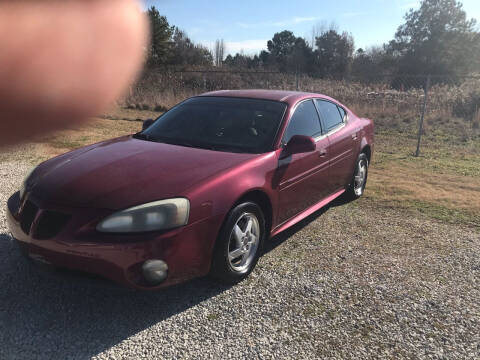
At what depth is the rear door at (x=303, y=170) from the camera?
3797mm

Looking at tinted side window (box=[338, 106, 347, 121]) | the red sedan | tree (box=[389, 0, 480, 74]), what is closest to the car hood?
the red sedan

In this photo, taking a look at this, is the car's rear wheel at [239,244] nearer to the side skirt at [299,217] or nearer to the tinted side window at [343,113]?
the side skirt at [299,217]

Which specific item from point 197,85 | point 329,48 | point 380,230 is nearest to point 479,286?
point 380,230

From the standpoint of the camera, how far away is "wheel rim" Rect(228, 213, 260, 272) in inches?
127

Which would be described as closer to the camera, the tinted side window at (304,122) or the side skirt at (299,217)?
the side skirt at (299,217)

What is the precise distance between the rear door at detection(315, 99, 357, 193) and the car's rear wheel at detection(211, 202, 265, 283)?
1487mm

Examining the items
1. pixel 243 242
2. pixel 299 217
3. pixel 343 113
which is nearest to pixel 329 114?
pixel 343 113

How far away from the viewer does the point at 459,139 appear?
1170 cm

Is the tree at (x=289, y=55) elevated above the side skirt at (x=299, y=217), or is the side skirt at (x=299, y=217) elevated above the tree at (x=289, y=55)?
the tree at (x=289, y=55)

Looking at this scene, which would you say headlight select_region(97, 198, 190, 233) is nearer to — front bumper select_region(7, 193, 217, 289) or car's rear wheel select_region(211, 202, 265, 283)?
front bumper select_region(7, 193, 217, 289)

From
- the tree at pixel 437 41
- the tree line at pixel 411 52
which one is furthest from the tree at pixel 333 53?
the tree at pixel 437 41

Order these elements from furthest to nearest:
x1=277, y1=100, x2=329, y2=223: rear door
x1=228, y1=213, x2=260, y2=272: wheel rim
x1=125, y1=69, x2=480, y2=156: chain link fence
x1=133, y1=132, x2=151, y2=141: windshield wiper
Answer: x1=125, y1=69, x2=480, y2=156: chain link fence → x1=133, y1=132, x2=151, y2=141: windshield wiper → x1=277, y1=100, x2=329, y2=223: rear door → x1=228, y1=213, x2=260, y2=272: wheel rim

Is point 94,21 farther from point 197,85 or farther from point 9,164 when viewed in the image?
point 197,85

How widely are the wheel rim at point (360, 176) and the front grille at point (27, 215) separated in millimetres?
3877
